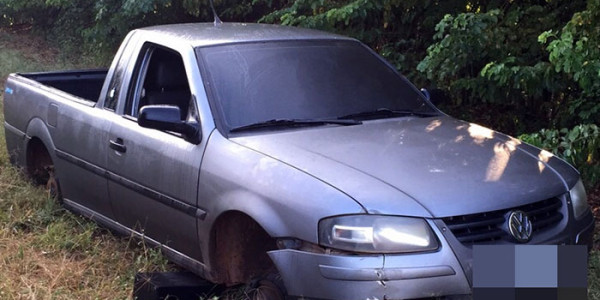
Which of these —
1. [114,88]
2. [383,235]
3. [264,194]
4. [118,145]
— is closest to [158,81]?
[114,88]

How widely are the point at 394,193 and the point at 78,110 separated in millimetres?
2892

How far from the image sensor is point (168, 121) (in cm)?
448

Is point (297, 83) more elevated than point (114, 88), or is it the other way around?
point (297, 83)

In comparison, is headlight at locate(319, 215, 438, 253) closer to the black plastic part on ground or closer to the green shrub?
the black plastic part on ground

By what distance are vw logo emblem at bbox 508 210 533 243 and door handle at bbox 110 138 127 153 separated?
7.92 feet

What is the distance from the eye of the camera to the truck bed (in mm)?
7289

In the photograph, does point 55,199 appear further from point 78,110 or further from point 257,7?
point 257,7

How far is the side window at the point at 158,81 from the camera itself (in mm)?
5410

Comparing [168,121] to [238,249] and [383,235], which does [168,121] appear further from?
[383,235]

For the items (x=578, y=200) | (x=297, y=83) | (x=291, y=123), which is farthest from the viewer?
(x=297, y=83)

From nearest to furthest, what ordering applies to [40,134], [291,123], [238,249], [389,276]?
[389,276], [238,249], [291,123], [40,134]

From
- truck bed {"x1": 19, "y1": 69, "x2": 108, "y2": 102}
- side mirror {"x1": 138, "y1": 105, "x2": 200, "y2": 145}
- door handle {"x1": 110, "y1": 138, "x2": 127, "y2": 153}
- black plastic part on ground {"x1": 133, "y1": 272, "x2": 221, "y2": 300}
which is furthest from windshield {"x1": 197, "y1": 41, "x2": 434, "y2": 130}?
truck bed {"x1": 19, "y1": 69, "x2": 108, "y2": 102}

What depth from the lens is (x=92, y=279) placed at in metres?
5.04

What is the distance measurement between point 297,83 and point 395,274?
1.69 m
